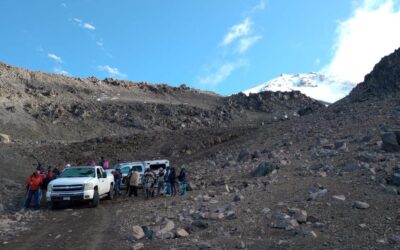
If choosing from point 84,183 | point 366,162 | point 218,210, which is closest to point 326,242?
point 218,210

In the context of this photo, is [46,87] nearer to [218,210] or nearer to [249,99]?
[249,99]

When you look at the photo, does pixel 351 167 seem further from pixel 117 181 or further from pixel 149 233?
pixel 117 181

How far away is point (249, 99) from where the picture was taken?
82.6 metres

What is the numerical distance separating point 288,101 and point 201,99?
15293 mm

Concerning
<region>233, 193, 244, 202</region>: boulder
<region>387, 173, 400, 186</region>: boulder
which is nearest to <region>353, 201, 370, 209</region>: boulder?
<region>387, 173, 400, 186</region>: boulder

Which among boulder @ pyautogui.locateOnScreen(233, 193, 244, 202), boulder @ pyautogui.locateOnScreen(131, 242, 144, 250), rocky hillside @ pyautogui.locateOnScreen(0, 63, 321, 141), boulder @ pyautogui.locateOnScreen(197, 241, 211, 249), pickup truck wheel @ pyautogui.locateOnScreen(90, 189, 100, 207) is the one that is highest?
rocky hillside @ pyautogui.locateOnScreen(0, 63, 321, 141)

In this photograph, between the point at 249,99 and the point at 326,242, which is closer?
the point at 326,242

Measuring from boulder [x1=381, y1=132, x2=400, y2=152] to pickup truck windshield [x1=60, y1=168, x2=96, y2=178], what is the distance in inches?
428

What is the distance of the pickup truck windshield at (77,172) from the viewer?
18922mm

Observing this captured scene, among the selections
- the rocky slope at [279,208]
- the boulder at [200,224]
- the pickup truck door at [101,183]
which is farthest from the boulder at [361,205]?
the pickup truck door at [101,183]

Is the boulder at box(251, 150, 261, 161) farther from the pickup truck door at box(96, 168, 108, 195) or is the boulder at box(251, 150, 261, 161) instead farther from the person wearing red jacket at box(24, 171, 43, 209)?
the person wearing red jacket at box(24, 171, 43, 209)

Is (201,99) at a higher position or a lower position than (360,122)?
higher

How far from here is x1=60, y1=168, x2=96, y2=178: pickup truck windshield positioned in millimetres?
18922

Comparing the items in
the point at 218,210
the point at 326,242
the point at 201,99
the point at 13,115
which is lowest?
the point at 326,242
